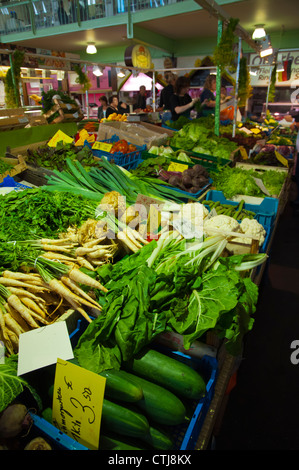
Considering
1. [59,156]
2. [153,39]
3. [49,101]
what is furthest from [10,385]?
[153,39]

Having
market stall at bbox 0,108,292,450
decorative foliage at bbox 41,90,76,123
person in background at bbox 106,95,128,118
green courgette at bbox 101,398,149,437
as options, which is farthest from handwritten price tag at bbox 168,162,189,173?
person in background at bbox 106,95,128,118

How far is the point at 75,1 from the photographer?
465 inches

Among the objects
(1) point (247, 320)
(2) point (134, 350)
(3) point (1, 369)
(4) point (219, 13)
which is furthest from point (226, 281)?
(4) point (219, 13)

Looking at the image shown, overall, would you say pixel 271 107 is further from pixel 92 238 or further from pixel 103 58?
pixel 92 238

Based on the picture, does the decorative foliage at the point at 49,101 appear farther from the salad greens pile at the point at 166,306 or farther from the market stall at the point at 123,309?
the salad greens pile at the point at 166,306

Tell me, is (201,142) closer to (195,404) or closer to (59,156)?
(59,156)

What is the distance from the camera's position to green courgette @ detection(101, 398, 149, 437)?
113 cm

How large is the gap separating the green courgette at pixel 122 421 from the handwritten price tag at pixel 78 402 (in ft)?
0.24

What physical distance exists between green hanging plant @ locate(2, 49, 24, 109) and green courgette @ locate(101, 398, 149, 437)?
4548 millimetres

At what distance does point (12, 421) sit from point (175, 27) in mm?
13758

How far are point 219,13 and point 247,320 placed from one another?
4835 millimetres

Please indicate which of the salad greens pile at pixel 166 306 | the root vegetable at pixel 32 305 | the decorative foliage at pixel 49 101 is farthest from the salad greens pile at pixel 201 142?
the root vegetable at pixel 32 305

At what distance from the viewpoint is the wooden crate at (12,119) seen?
390cm

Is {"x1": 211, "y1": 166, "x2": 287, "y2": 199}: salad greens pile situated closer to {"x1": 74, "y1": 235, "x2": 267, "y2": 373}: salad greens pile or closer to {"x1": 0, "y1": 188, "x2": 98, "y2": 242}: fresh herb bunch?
{"x1": 0, "y1": 188, "x2": 98, "y2": 242}: fresh herb bunch
